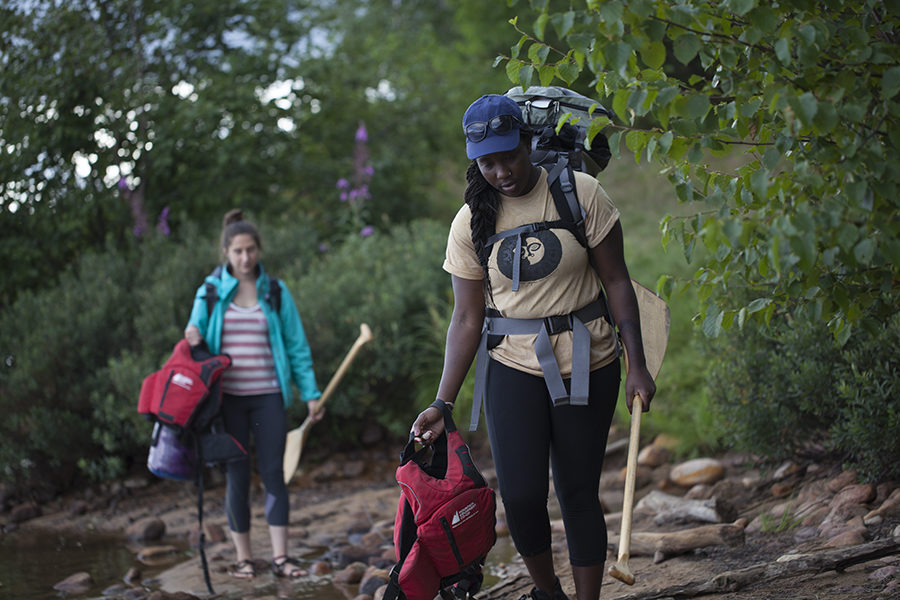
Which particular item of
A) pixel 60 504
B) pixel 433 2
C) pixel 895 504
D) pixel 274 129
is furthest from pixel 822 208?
pixel 433 2

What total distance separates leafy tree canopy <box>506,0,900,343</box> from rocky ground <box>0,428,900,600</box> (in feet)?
3.98

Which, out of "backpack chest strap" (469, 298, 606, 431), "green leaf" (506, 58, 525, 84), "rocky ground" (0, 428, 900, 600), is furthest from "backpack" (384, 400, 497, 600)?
"green leaf" (506, 58, 525, 84)

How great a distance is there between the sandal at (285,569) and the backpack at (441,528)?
6.62ft

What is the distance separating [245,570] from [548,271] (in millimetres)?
3034

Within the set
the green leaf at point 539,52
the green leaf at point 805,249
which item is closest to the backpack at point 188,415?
the green leaf at point 539,52

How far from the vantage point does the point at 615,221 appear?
322 cm

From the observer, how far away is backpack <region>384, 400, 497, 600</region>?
10.4 ft

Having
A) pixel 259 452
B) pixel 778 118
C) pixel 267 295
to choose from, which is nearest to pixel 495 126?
pixel 778 118

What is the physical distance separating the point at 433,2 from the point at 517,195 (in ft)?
66.1

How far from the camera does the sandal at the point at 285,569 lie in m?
5.10

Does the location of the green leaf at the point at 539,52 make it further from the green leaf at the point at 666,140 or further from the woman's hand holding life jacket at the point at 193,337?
the woman's hand holding life jacket at the point at 193,337

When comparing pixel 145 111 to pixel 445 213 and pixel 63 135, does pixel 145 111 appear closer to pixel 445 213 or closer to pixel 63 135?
pixel 63 135

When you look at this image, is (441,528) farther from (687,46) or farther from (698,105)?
(687,46)

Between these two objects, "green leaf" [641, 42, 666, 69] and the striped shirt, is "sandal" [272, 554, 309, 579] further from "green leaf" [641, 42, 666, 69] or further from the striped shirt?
"green leaf" [641, 42, 666, 69]
